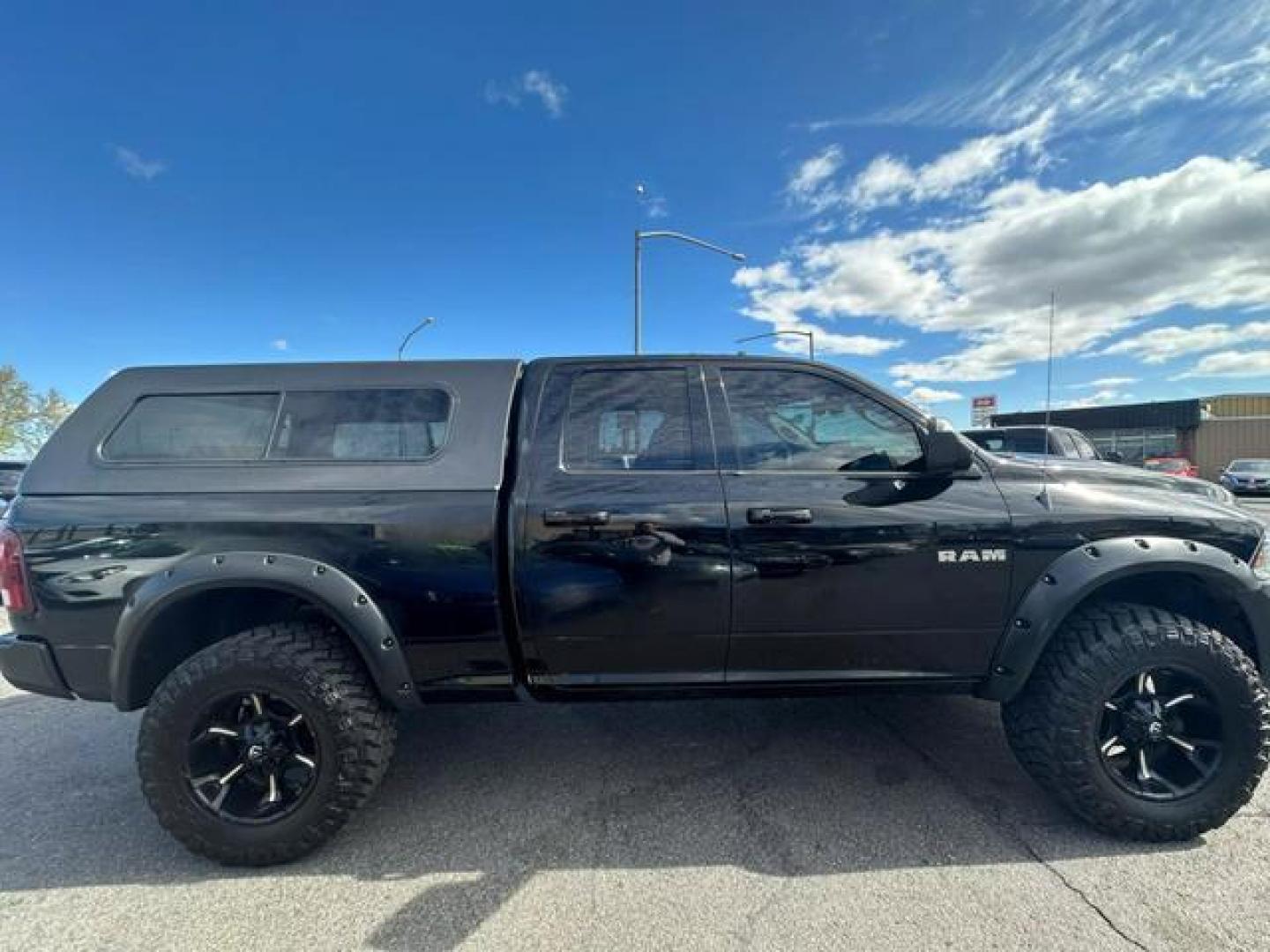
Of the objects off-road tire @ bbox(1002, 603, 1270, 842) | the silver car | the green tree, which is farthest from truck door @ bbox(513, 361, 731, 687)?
the green tree

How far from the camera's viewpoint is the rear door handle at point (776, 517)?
2.48 m

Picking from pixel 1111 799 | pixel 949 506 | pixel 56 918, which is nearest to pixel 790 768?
pixel 1111 799

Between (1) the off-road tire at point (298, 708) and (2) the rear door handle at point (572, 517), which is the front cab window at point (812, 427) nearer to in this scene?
(2) the rear door handle at point (572, 517)

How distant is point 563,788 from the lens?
2.87m

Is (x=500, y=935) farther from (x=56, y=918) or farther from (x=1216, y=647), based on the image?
(x=1216, y=647)

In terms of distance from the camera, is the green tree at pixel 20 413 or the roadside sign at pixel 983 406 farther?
the green tree at pixel 20 413

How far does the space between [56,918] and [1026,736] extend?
3.71 m

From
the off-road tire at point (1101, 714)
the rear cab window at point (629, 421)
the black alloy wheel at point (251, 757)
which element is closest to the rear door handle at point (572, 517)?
the rear cab window at point (629, 421)

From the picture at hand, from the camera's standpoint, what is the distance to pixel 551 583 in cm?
247

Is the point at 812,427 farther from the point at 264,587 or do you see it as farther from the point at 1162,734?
the point at 264,587

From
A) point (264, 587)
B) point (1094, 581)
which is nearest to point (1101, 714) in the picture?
point (1094, 581)

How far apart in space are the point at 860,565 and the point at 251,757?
2.52 meters

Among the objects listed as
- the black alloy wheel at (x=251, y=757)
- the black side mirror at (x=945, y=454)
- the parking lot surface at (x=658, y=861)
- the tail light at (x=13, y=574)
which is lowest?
the parking lot surface at (x=658, y=861)

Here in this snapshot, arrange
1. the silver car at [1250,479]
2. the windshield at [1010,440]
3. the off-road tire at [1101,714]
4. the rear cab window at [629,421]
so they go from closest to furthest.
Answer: the off-road tire at [1101,714] < the rear cab window at [629,421] < the windshield at [1010,440] < the silver car at [1250,479]
